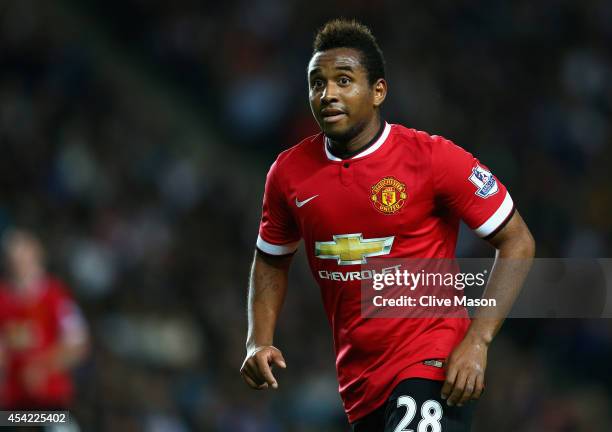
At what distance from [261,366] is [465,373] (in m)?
0.83

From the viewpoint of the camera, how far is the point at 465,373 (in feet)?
13.3

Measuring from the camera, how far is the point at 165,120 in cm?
1297

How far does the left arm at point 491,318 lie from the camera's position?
406 cm

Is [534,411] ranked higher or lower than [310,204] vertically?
lower

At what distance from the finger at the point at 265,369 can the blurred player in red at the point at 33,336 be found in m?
3.40

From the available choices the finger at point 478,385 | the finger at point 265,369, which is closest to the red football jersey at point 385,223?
the finger at point 478,385

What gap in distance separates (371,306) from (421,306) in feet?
0.66

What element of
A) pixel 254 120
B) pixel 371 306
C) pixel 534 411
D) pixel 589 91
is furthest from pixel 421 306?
pixel 254 120

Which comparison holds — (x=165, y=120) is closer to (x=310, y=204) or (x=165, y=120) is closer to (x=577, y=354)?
(x=577, y=354)

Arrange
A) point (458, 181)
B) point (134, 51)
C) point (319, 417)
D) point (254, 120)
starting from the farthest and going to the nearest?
1. point (134, 51)
2. point (254, 120)
3. point (319, 417)
4. point (458, 181)

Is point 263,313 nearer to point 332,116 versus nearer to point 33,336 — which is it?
point 332,116

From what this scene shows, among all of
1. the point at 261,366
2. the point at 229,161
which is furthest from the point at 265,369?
the point at 229,161

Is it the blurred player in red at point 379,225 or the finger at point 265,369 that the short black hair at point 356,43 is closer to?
the blurred player in red at point 379,225

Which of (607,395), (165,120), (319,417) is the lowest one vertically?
(319,417)
